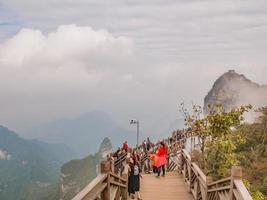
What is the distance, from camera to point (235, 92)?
338ft

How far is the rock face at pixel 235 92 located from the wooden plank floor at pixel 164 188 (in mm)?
76707

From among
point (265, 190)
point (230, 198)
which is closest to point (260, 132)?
point (265, 190)

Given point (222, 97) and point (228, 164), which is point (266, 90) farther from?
point (228, 164)

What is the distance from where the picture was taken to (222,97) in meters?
100

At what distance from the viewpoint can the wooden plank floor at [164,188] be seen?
650 inches

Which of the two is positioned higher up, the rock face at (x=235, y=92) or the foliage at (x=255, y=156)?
the rock face at (x=235, y=92)

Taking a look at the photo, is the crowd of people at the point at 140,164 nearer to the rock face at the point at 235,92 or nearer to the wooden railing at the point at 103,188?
the wooden railing at the point at 103,188

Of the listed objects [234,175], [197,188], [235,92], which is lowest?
[197,188]

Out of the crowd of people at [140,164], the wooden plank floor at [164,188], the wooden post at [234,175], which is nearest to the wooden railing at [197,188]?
the wooden post at [234,175]

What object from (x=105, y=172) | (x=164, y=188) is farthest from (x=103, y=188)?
(x=164, y=188)

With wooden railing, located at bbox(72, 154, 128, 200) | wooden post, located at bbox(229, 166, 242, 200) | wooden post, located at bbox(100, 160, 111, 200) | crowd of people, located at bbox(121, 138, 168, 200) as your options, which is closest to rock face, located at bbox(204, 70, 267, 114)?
crowd of people, located at bbox(121, 138, 168, 200)

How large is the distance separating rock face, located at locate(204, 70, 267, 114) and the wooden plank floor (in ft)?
252

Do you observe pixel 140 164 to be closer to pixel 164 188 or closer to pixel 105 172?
pixel 164 188

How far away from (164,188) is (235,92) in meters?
87.5
